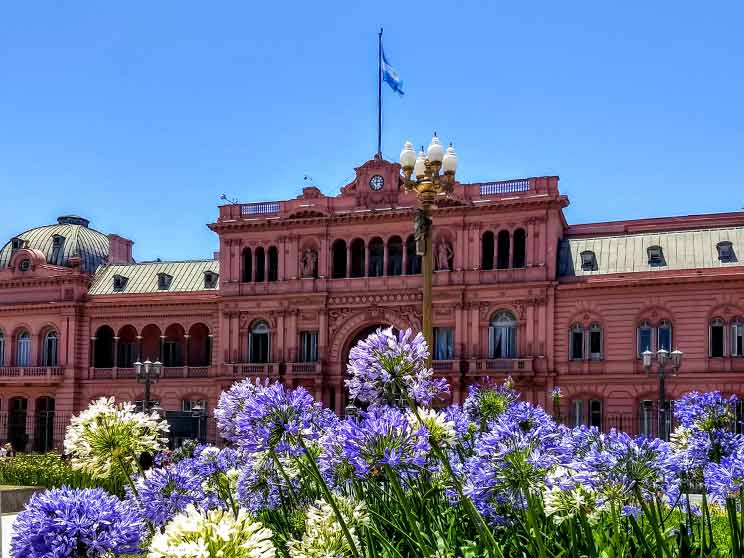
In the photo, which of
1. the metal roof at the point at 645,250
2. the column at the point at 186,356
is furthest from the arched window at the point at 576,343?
the column at the point at 186,356

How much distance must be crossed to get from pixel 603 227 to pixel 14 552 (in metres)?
43.9

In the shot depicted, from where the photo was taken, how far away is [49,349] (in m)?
51.9

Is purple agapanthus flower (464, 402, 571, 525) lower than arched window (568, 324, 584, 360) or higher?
lower

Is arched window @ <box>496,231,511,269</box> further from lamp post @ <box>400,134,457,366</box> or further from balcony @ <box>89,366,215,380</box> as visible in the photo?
lamp post @ <box>400,134,457,366</box>

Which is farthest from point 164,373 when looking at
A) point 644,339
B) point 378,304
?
point 644,339

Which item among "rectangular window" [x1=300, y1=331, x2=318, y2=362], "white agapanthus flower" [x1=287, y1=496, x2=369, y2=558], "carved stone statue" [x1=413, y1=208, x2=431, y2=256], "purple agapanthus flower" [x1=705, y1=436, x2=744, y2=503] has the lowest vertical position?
"white agapanthus flower" [x1=287, y1=496, x2=369, y2=558]

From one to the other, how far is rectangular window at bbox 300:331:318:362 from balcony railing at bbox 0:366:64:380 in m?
13.6

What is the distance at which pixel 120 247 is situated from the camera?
58.7 metres

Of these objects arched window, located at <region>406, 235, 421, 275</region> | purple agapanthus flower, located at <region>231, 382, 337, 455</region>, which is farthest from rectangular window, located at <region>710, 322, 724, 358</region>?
purple agapanthus flower, located at <region>231, 382, 337, 455</region>

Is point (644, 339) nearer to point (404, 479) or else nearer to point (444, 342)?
point (444, 342)

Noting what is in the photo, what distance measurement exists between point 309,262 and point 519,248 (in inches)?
405

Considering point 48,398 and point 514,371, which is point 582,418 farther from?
point 48,398

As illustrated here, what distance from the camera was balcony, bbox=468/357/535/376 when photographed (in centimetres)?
4222

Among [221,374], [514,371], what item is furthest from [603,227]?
[221,374]
